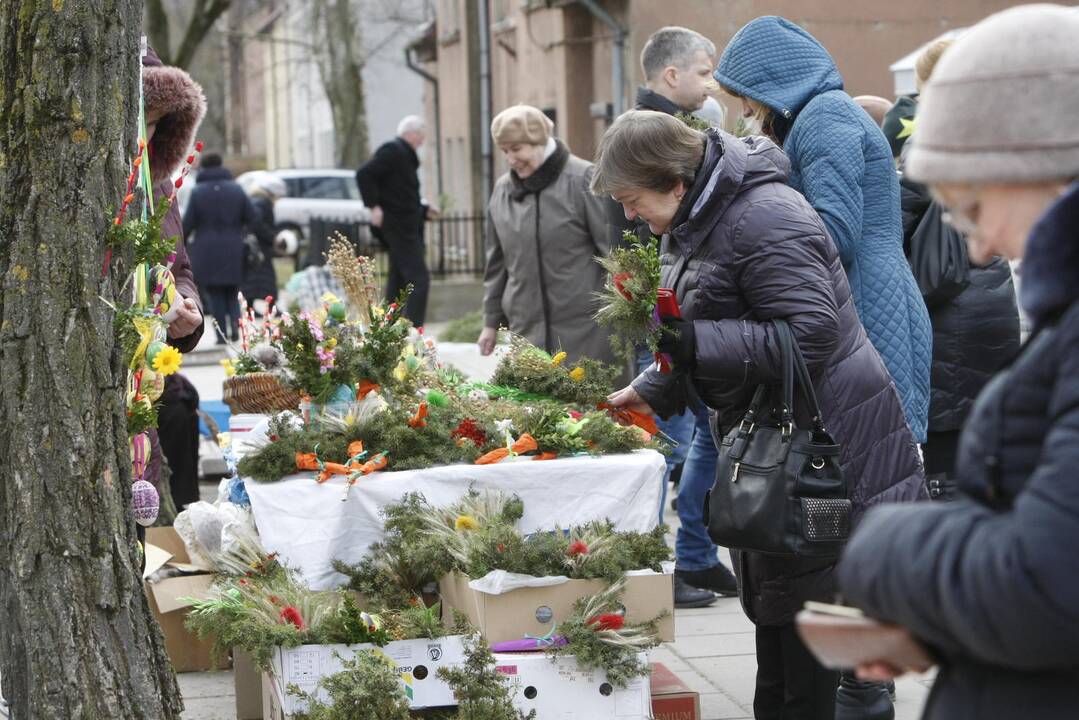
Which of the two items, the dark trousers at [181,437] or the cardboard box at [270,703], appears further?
the dark trousers at [181,437]

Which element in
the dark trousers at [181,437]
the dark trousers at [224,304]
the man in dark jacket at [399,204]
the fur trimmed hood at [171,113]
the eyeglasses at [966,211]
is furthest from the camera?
the dark trousers at [224,304]

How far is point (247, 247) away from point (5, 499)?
11.4 meters

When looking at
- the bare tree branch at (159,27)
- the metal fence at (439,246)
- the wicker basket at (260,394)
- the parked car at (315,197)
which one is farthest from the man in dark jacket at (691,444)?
the parked car at (315,197)

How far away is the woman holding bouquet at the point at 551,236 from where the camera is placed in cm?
625

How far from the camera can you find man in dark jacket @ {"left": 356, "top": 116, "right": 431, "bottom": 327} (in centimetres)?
1267

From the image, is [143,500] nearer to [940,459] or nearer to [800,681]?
[800,681]

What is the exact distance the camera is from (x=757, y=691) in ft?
11.7

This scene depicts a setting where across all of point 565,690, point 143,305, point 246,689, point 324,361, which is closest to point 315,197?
point 324,361

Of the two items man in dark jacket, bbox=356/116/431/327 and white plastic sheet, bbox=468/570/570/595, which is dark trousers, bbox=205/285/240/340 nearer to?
man in dark jacket, bbox=356/116/431/327

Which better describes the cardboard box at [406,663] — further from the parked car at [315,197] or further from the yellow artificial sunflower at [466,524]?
the parked car at [315,197]

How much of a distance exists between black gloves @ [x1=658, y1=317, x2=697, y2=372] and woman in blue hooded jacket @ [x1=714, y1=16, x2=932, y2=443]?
0.96m

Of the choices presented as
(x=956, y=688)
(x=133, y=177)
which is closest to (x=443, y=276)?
(x=133, y=177)

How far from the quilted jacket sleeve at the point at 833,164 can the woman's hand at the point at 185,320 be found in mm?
1771

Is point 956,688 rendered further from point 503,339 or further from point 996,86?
point 503,339
